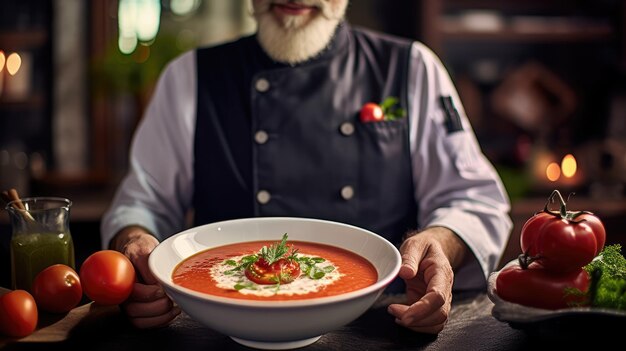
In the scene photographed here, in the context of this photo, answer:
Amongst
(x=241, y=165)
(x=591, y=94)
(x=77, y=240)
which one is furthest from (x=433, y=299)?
(x=591, y=94)

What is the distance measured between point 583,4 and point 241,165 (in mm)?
2689

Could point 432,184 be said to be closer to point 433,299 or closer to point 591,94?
point 433,299

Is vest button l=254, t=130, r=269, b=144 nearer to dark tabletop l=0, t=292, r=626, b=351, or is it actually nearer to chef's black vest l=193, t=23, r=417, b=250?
chef's black vest l=193, t=23, r=417, b=250

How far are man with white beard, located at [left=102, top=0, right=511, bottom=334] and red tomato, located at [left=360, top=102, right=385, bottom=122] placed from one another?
0.01 meters

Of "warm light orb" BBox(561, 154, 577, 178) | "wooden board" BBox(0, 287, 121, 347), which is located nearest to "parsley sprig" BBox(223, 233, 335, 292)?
"wooden board" BBox(0, 287, 121, 347)

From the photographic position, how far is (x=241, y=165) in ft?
6.06

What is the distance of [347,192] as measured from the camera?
1.81 metres

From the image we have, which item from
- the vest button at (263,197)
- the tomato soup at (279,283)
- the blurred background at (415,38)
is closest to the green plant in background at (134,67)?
the blurred background at (415,38)

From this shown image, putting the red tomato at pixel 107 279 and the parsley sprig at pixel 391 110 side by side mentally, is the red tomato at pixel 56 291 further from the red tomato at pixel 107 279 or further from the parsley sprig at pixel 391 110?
the parsley sprig at pixel 391 110

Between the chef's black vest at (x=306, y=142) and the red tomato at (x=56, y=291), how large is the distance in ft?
2.20

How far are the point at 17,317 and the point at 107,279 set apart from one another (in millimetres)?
151

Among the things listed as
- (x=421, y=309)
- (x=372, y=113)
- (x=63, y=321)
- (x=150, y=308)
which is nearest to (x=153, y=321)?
(x=150, y=308)

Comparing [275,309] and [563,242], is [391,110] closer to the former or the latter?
[563,242]

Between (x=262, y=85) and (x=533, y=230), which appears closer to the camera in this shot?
(x=533, y=230)
